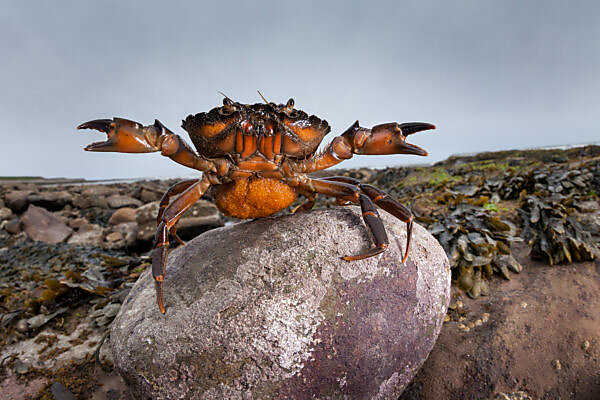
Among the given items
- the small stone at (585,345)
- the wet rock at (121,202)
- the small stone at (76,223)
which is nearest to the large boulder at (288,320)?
the small stone at (585,345)

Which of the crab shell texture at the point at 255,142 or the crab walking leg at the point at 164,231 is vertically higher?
the crab shell texture at the point at 255,142

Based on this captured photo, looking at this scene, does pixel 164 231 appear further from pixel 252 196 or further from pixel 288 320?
pixel 288 320

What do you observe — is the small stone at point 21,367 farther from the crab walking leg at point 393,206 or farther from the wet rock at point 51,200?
the wet rock at point 51,200

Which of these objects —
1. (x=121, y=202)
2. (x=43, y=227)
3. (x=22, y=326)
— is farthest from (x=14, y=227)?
(x=22, y=326)

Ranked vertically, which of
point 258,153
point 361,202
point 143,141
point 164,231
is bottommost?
point 164,231

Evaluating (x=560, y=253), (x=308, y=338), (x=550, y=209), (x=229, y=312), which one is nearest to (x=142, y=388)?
(x=229, y=312)

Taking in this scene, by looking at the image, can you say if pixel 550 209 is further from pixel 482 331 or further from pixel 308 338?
pixel 308 338

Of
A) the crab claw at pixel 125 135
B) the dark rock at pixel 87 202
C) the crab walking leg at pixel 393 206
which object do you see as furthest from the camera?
the dark rock at pixel 87 202
